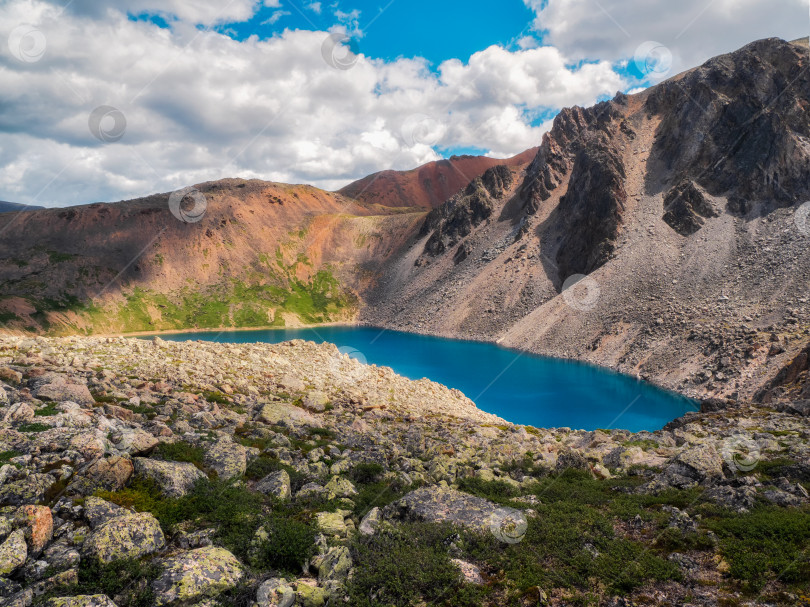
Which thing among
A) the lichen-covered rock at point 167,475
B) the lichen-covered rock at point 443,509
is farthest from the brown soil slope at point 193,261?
the lichen-covered rock at point 443,509

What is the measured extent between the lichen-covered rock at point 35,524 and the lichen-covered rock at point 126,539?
2.17 feet

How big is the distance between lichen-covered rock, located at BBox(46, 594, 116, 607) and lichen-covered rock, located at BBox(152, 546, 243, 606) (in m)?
0.75

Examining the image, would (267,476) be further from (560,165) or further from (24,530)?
(560,165)

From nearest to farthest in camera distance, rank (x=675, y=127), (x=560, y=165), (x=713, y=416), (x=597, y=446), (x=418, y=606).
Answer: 1. (x=418, y=606)
2. (x=597, y=446)
3. (x=713, y=416)
4. (x=675, y=127)
5. (x=560, y=165)

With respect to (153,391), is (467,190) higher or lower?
higher

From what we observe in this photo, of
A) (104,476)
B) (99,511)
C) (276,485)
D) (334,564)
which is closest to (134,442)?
(104,476)

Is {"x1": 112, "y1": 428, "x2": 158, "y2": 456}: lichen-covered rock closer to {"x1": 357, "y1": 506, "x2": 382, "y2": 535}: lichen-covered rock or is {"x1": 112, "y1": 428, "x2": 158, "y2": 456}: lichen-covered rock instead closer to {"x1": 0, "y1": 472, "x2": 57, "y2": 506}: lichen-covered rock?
{"x1": 0, "y1": 472, "x2": 57, "y2": 506}: lichen-covered rock

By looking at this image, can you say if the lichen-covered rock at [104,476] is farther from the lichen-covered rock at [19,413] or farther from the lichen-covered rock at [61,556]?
the lichen-covered rock at [19,413]

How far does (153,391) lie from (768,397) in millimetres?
48153

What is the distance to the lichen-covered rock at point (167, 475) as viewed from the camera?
33.4 feet

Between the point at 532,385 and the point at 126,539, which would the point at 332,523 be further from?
the point at 532,385

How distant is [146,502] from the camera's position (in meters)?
9.40

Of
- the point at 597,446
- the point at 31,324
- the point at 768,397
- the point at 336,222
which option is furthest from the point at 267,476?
the point at 336,222

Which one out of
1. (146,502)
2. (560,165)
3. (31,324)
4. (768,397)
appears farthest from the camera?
(560,165)
